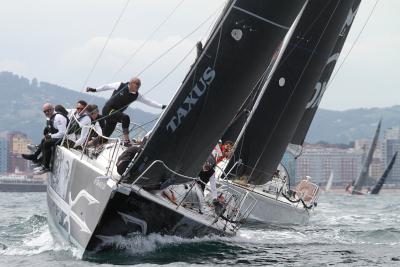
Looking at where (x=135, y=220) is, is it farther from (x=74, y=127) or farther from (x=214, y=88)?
(x=74, y=127)

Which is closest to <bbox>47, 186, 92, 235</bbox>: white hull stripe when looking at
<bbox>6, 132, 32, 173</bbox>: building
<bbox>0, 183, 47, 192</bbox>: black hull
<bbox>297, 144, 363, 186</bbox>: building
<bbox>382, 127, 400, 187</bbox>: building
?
<bbox>0, 183, 47, 192</bbox>: black hull

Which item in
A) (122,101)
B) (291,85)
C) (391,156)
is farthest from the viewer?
(391,156)

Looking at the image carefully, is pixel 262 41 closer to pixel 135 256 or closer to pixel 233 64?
pixel 233 64

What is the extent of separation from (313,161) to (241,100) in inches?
6427

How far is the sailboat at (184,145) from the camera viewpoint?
35.6 feet

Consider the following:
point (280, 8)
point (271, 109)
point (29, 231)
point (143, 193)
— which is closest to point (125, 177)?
point (143, 193)

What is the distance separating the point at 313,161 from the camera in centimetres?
17350

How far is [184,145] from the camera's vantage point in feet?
→ 36.7

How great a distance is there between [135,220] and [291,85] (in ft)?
24.3

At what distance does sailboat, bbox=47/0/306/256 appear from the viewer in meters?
10.9

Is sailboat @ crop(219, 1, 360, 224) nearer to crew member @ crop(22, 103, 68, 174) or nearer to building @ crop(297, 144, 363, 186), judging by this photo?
crew member @ crop(22, 103, 68, 174)

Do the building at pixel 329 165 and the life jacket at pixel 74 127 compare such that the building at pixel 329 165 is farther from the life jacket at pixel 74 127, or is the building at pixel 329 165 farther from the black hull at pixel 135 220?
the black hull at pixel 135 220

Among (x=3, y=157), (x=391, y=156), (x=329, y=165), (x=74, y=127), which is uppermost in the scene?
(x=391, y=156)

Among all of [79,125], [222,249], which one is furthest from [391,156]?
[222,249]
